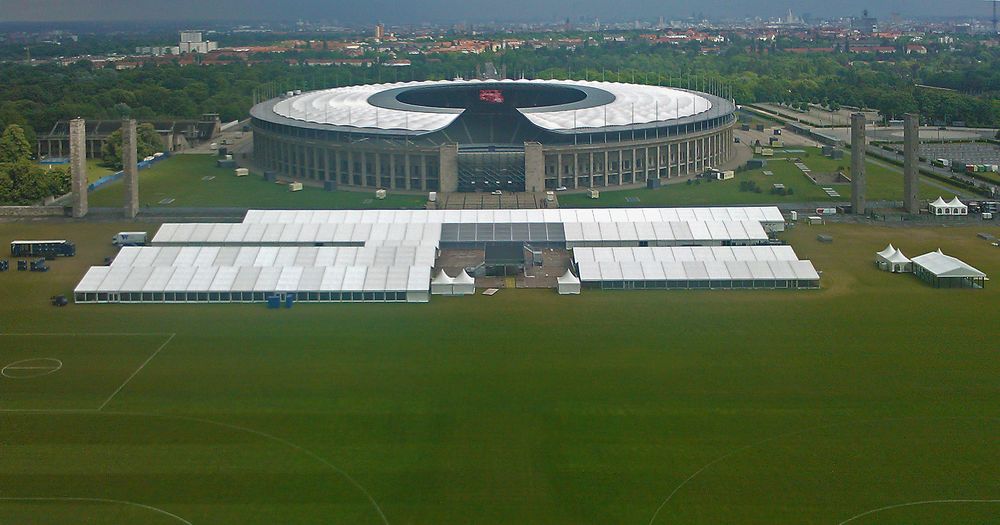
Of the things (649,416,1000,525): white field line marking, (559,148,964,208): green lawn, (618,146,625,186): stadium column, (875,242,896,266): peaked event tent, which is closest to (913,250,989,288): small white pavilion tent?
(875,242,896,266): peaked event tent

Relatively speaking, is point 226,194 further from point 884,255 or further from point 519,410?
point 519,410

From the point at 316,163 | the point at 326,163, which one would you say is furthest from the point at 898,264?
the point at 316,163

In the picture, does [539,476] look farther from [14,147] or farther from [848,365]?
[14,147]

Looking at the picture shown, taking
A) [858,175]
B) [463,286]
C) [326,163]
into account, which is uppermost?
[326,163]

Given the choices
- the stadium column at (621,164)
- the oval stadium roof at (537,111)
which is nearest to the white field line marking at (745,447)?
the stadium column at (621,164)

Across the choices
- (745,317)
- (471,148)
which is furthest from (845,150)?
(745,317)

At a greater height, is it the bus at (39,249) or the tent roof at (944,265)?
the bus at (39,249)

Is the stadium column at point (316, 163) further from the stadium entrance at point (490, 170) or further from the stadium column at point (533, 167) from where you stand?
the stadium column at point (533, 167)
